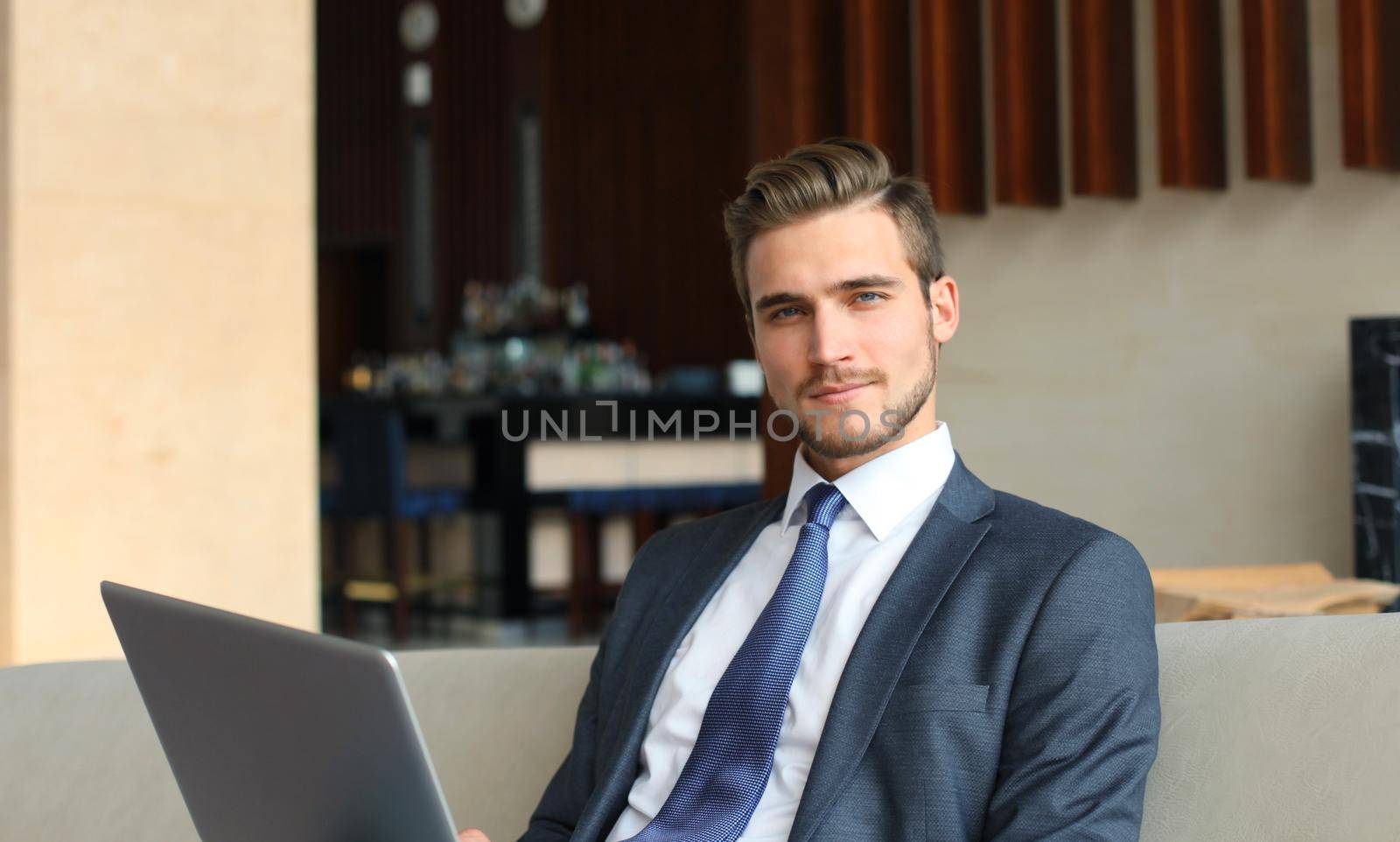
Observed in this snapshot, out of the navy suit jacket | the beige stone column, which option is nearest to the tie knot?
the navy suit jacket

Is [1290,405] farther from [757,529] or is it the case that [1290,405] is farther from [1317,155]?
[757,529]

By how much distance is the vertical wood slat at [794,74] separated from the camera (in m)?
3.34

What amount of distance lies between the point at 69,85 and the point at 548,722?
183 cm

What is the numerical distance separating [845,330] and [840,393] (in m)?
0.06

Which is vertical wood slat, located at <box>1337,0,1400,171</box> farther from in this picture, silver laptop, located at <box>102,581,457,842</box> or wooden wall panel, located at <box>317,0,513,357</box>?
wooden wall panel, located at <box>317,0,513,357</box>

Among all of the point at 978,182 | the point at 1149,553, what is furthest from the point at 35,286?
the point at 1149,553

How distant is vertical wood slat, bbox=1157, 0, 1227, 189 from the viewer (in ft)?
9.98

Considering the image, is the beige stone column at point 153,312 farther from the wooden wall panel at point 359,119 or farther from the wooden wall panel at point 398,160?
the wooden wall panel at point 359,119

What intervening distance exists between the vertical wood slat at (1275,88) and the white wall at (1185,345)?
0.20ft

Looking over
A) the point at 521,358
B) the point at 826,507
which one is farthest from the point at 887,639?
the point at 521,358

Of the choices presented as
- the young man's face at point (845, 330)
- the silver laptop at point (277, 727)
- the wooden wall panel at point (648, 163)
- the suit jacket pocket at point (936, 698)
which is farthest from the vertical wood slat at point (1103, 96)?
the wooden wall panel at point (648, 163)

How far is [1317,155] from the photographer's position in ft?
9.89

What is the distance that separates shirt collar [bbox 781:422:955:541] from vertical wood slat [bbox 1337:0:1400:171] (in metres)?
1.93

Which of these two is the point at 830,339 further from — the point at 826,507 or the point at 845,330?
the point at 826,507
